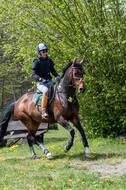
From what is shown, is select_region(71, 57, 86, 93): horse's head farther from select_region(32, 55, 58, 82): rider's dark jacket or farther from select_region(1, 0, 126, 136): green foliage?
select_region(1, 0, 126, 136): green foliage

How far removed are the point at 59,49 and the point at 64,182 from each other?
20.2 ft

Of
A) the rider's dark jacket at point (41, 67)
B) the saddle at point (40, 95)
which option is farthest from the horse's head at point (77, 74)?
the rider's dark jacket at point (41, 67)

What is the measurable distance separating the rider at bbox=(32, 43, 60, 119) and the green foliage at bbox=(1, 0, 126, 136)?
1.93 meters

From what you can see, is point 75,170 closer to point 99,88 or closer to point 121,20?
point 99,88

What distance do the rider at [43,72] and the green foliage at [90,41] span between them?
1.93m

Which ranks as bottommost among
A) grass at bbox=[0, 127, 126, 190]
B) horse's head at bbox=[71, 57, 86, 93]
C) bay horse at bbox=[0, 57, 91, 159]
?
grass at bbox=[0, 127, 126, 190]

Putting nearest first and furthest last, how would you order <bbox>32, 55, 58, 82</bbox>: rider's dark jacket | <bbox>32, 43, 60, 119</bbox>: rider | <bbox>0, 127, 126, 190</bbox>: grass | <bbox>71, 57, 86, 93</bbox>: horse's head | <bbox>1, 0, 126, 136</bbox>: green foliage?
<bbox>0, 127, 126, 190</bbox>: grass
<bbox>71, 57, 86, 93</bbox>: horse's head
<bbox>32, 43, 60, 119</bbox>: rider
<bbox>32, 55, 58, 82</bbox>: rider's dark jacket
<bbox>1, 0, 126, 136</bbox>: green foliage

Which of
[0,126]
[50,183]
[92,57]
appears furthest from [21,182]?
[92,57]

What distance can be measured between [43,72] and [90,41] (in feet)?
8.27

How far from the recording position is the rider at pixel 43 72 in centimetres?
686

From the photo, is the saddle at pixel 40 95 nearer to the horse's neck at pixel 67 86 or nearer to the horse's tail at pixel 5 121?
→ the horse's neck at pixel 67 86

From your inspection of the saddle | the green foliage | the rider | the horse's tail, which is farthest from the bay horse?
the green foliage

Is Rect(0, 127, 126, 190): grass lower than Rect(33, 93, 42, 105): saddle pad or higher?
lower

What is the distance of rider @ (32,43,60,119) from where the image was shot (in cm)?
686
